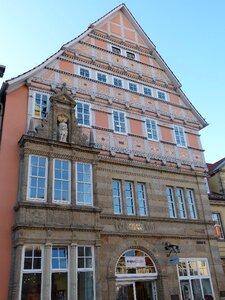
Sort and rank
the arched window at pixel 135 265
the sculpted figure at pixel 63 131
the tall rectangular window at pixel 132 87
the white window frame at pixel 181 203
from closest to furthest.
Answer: the arched window at pixel 135 265
the sculpted figure at pixel 63 131
the white window frame at pixel 181 203
the tall rectangular window at pixel 132 87

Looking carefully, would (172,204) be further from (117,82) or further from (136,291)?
(117,82)

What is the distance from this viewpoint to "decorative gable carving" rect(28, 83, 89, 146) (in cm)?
1441

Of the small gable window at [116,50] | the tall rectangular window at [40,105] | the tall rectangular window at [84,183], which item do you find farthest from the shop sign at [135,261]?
the small gable window at [116,50]

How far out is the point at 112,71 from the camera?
19.1 meters

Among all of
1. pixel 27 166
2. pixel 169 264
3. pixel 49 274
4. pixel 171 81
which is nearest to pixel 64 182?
pixel 27 166

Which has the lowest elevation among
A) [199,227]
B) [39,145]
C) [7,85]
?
[199,227]

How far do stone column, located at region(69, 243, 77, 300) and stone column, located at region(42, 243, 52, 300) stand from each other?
0.86 metres

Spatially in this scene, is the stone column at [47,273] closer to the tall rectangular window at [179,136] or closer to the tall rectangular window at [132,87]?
the tall rectangular window at [179,136]

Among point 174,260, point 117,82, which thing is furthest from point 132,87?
point 174,260

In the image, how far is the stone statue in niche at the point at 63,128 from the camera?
1471cm

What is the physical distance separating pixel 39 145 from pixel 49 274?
5360mm

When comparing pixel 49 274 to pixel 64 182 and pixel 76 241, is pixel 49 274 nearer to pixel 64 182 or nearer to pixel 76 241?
pixel 76 241

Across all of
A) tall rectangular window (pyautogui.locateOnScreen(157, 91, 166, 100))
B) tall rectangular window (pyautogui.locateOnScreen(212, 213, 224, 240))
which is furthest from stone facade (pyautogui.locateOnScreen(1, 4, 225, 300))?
tall rectangular window (pyautogui.locateOnScreen(212, 213, 224, 240))

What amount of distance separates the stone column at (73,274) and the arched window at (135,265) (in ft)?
8.16
